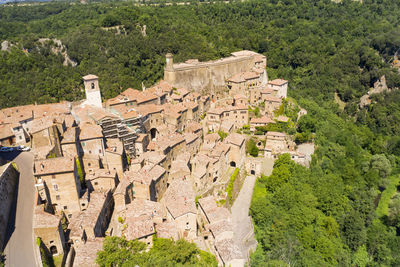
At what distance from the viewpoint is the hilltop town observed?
29438 millimetres

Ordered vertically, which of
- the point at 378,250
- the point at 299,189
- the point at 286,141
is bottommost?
the point at 378,250

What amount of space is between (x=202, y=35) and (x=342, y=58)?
1527 inches

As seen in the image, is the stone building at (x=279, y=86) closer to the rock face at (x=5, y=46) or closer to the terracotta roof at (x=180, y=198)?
the terracotta roof at (x=180, y=198)

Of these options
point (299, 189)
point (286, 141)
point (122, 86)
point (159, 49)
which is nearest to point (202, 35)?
point (159, 49)

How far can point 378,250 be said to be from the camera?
42562mm

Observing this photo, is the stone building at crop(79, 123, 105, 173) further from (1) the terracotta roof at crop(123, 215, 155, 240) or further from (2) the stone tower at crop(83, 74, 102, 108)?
(1) the terracotta roof at crop(123, 215, 155, 240)

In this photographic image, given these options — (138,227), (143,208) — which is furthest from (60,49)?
(138,227)

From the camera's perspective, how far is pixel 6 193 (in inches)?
1092

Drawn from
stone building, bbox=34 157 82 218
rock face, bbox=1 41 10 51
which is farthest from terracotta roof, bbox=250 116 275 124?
rock face, bbox=1 41 10 51

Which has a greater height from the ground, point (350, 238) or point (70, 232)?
point (70, 232)

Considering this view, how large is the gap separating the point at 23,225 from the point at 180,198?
14591 millimetres

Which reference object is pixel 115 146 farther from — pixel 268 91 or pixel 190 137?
pixel 268 91

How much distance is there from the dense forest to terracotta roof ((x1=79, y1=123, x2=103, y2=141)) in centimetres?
2032

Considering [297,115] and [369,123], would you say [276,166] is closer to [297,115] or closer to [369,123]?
[297,115]
